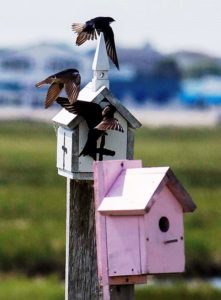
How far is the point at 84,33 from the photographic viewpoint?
6281mm

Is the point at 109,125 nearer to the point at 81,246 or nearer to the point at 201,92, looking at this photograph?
the point at 81,246

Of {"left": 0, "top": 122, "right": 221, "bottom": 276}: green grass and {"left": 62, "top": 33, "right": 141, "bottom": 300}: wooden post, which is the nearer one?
{"left": 62, "top": 33, "right": 141, "bottom": 300}: wooden post

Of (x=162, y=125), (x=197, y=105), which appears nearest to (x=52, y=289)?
(x=162, y=125)

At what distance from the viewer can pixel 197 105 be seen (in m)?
35.1

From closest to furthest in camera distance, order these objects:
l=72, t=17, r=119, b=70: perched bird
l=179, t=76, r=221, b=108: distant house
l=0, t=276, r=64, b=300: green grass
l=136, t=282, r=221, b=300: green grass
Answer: l=72, t=17, r=119, b=70: perched bird, l=136, t=282, r=221, b=300: green grass, l=0, t=276, r=64, b=300: green grass, l=179, t=76, r=221, b=108: distant house

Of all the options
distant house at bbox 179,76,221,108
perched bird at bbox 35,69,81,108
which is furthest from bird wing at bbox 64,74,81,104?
distant house at bbox 179,76,221,108

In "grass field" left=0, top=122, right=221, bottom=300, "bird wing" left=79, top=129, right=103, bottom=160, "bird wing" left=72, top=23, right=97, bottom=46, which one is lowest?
"bird wing" left=79, top=129, right=103, bottom=160

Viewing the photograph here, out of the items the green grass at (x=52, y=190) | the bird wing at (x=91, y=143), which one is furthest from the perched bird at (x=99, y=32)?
the green grass at (x=52, y=190)

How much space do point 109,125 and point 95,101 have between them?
7.2 inches

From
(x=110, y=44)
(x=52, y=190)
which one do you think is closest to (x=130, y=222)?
(x=110, y=44)

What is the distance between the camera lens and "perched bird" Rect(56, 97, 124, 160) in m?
5.94

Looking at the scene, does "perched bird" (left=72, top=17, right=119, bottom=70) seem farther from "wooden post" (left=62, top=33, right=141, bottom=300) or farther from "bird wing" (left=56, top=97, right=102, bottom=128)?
"bird wing" (left=56, top=97, right=102, bottom=128)

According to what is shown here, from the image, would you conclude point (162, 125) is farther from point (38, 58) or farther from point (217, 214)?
point (217, 214)

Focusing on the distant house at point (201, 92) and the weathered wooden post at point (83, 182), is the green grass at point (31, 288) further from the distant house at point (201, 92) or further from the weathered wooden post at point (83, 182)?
the distant house at point (201, 92)
